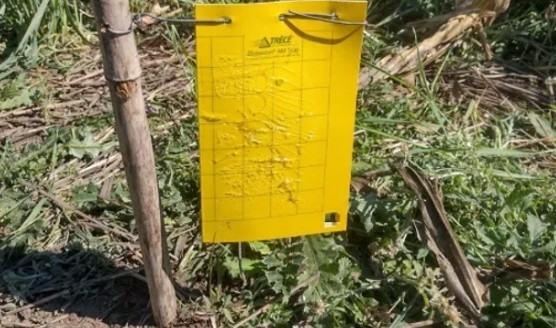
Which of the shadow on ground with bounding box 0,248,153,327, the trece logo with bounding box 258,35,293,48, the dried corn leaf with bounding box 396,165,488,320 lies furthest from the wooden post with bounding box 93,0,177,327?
the dried corn leaf with bounding box 396,165,488,320

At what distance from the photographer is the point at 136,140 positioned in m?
1.54

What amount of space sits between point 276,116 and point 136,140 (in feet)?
0.92

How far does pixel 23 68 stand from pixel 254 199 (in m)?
1.10

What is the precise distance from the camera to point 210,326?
5.92ft

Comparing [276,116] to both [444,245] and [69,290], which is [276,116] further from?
[69,290]

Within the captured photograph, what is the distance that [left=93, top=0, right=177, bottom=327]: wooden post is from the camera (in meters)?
1.44

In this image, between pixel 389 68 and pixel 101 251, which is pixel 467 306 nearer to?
pixel 101 251

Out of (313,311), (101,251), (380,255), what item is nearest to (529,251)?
(380,255)

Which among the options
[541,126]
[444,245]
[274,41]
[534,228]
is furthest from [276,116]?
[541,126]

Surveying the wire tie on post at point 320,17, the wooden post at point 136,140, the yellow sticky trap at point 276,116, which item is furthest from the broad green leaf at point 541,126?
the wooden post at point 136,140

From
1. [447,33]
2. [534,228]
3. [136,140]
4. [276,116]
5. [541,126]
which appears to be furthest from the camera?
[447,33]

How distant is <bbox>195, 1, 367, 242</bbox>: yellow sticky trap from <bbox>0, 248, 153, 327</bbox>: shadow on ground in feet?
0.79

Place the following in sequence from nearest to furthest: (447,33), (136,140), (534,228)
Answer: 1. (136,140)
2. (534,228)
3. (447,33)

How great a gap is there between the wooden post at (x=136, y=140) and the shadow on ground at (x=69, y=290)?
0.37ft
